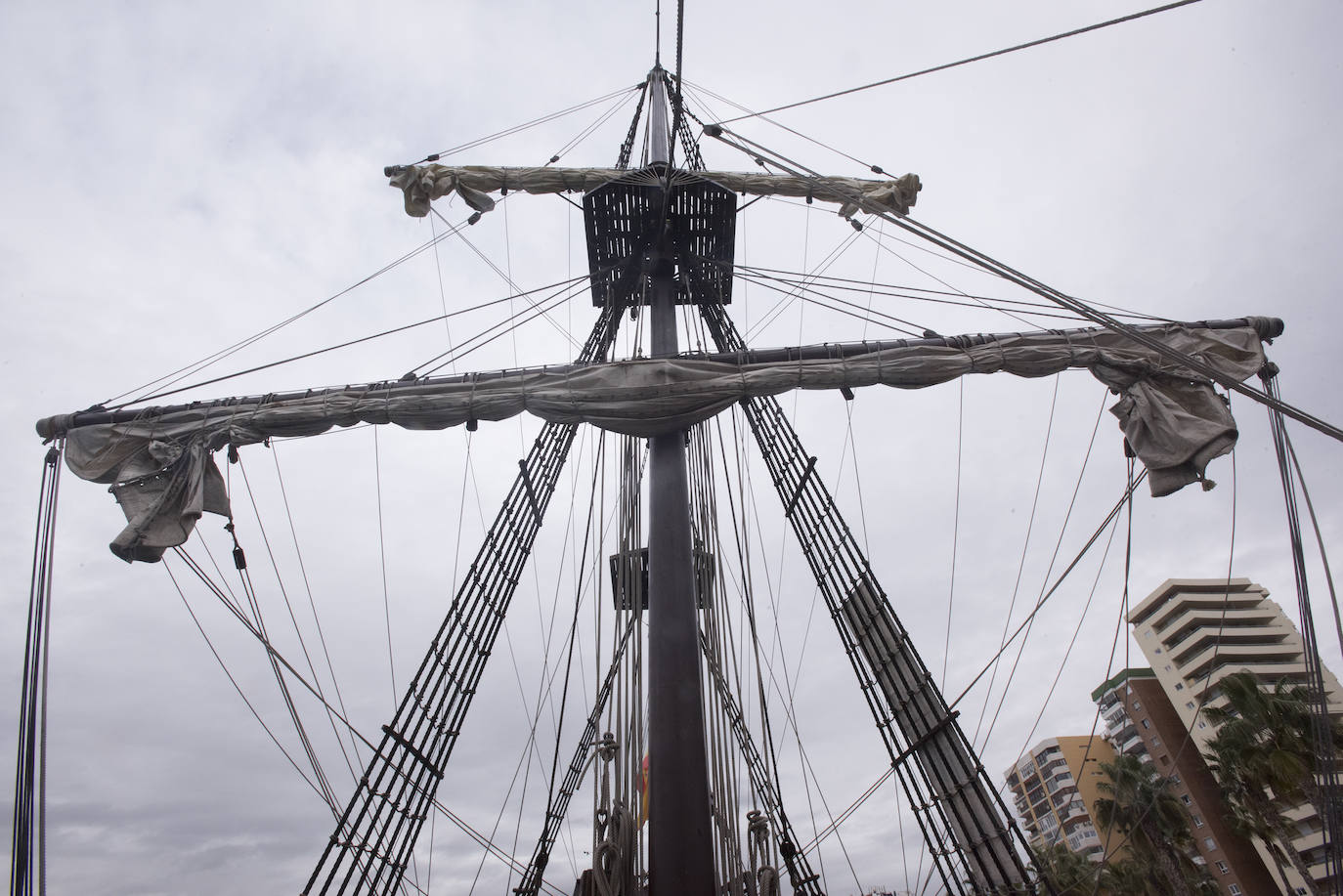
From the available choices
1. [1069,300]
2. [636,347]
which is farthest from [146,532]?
[1069,300]

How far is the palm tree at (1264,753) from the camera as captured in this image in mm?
15305

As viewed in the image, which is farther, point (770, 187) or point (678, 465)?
point (770, 187)

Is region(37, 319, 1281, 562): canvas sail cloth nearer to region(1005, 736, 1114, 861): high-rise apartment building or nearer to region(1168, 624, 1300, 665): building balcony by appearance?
region(1168, 624, 1300, 665): building balcony

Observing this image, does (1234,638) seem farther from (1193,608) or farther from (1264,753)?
(1264,753)

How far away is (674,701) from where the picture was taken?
7195 mm

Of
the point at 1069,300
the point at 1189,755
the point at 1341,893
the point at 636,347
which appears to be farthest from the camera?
the point at 1189,755

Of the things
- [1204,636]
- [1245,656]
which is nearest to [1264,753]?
[1204,636]

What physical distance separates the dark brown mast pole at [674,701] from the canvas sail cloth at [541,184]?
175 inches

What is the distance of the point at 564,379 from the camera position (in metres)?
7.38

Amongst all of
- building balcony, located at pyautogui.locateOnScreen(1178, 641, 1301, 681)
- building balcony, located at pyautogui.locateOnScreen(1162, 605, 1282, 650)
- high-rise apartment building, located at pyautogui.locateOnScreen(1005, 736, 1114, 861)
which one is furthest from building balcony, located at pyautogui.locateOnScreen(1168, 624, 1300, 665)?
high-rise apartment building, located at pyautogui.locateOnScreen(1005, 736, 1114, 861)

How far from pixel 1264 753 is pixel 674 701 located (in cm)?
1528

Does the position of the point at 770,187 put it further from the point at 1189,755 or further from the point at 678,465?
the point at 1189,755

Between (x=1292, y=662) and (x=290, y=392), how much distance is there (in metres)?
52.0

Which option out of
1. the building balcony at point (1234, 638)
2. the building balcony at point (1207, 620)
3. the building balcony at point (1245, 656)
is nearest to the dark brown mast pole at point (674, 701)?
the building balcony at point (1245, 656)
